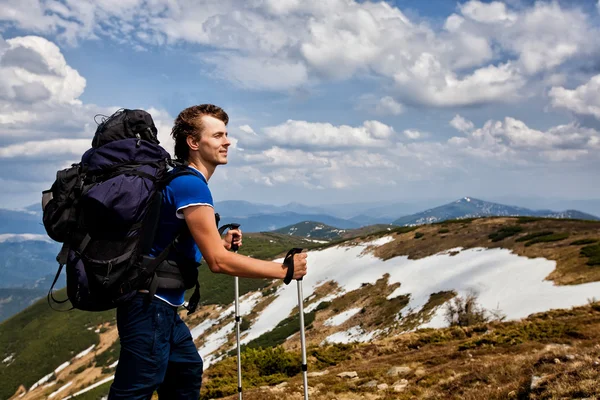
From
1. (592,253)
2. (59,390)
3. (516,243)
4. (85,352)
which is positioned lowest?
(59,390)

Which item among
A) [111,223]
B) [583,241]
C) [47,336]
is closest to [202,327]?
[583,241]

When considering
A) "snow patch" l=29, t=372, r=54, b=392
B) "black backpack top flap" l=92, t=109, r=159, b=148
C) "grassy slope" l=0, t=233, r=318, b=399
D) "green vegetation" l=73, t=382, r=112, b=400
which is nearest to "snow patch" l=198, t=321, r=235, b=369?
"green vegetation" l=73, t=382, r=112, b=400

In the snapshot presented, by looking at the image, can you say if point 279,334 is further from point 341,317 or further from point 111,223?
point 111,223

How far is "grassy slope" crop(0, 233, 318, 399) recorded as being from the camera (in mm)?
82000

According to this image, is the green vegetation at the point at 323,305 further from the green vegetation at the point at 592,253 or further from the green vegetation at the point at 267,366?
the green vegetation at the point at 267,366

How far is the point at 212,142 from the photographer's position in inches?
164

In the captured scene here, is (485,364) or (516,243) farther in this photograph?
(516,243)

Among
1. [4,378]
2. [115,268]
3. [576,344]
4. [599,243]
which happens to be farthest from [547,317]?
[4,378]

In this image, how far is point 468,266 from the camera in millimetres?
35125

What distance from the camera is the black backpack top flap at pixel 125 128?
13.5 feet

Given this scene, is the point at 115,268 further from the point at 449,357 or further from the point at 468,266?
the point at 468,266

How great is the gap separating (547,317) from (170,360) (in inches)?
642

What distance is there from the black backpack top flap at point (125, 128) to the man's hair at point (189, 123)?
0.24m

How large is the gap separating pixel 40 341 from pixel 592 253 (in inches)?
4218
